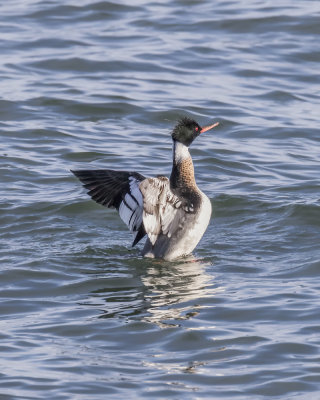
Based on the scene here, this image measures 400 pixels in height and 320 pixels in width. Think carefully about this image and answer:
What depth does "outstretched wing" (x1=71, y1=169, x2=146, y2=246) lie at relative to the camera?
9219 millimetres

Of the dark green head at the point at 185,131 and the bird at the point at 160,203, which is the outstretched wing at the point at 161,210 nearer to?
the bird at the point at 160,203

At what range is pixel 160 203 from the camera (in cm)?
930

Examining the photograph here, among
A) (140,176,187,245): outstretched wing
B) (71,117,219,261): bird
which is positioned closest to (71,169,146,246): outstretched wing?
(71,117,219,261): bird

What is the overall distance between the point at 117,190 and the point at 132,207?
265 millimetres

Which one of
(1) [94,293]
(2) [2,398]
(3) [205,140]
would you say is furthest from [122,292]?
(3) [205,140]

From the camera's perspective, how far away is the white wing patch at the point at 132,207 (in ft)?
30.0

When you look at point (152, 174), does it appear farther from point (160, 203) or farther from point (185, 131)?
point (160, 203)

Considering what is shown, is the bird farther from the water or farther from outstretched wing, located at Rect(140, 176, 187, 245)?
the water

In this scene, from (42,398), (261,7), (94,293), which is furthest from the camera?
(261,7)

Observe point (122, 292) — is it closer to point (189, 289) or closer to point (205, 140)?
point (189, 289)

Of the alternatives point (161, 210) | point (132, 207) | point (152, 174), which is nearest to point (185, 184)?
point (161, 210)

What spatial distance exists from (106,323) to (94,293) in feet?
3.14

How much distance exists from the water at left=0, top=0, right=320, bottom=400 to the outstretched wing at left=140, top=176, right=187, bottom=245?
37 centimetres

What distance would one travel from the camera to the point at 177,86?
1603 centimetres
